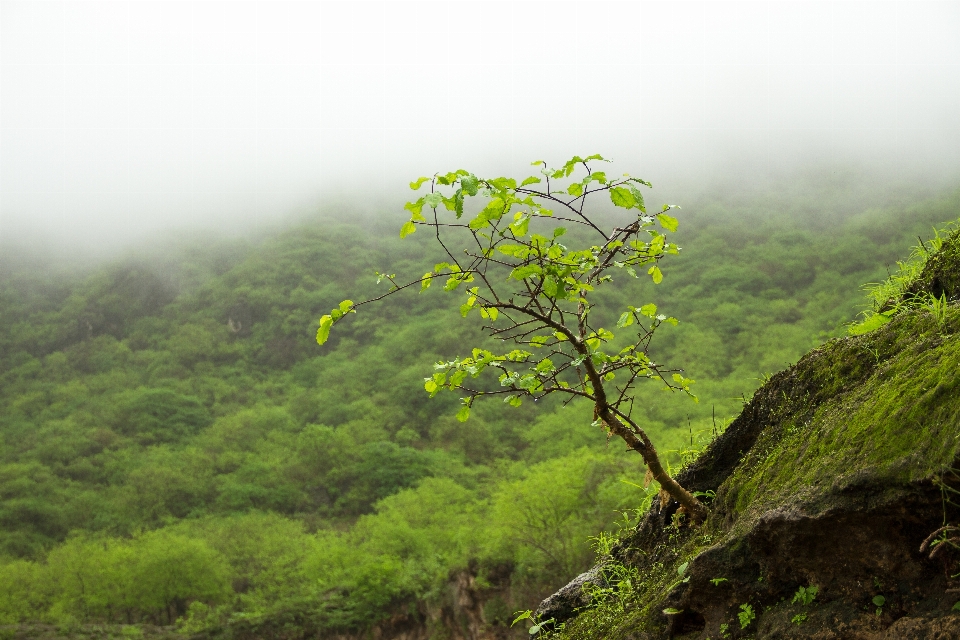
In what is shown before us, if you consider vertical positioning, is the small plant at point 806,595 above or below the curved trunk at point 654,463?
below

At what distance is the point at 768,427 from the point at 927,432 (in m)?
1.54

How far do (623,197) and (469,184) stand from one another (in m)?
0.63

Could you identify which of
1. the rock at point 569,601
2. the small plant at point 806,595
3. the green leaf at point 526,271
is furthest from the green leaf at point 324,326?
the rock at point 569,601

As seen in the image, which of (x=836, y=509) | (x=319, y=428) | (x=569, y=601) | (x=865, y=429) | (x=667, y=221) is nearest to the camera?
(x=836, y=509)

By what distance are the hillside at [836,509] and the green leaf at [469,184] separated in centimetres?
181


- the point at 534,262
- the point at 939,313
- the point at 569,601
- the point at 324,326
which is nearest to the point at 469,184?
the point at 534,262

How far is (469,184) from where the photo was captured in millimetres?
2578

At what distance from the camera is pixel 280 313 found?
3652 inches

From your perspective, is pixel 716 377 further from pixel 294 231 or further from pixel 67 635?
pixel 294 231

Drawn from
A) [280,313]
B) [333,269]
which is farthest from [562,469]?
[333,269]

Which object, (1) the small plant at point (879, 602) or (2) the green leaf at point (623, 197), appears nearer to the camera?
(1) the small plant at point (879, 602)

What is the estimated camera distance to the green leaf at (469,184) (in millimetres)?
2557

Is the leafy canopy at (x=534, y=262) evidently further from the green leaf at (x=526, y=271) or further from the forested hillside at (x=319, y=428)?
the forested hillside at (x=319, y=428)

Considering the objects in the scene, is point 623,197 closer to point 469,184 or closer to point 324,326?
point 469,184
